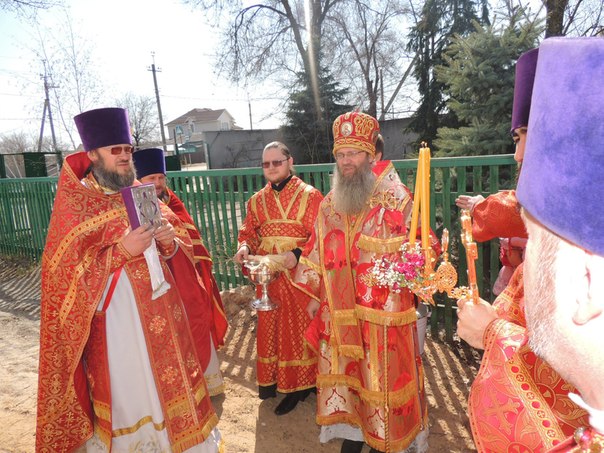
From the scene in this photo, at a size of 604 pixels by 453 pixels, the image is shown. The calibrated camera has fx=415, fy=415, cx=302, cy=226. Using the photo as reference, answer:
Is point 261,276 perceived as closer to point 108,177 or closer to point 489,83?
point 108,177

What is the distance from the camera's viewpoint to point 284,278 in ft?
12.3

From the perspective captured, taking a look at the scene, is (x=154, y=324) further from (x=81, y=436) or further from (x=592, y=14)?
(x=592, y=14)

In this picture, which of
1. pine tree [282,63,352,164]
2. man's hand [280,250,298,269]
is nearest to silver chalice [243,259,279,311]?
man's hand [280,250,298,269]

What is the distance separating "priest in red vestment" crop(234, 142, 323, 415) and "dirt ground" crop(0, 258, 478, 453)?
0.27 metres

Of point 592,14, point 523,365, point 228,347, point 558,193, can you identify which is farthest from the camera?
point 592,14

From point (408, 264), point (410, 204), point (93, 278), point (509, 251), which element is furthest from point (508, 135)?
point (93, 278)

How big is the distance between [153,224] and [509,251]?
2.58 metres

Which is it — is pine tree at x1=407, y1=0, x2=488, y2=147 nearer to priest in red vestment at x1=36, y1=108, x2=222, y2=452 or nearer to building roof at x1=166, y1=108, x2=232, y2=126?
priest in red vestment at x1=36, y1=108, x2=222, y2=452

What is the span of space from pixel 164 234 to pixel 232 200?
332cm

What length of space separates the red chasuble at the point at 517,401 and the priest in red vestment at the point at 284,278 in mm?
2418

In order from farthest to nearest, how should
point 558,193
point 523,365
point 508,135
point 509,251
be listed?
point 508,135 → point 509,251 → point 523,365 → point 558,193

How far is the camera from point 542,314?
760 millimetres

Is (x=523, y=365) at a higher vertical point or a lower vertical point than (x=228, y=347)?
higher

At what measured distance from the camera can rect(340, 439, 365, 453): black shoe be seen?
9.71 ft
